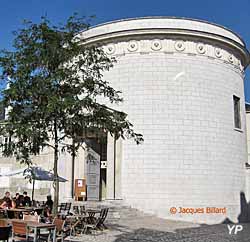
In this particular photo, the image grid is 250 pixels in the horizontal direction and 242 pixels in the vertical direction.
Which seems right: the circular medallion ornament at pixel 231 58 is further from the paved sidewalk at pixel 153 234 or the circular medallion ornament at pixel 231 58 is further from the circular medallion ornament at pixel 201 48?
the paved sidewalk at pixel 153 234

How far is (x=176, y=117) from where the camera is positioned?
19.1 m

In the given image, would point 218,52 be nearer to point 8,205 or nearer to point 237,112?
point 237,112

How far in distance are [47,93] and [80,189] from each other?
10987 mm

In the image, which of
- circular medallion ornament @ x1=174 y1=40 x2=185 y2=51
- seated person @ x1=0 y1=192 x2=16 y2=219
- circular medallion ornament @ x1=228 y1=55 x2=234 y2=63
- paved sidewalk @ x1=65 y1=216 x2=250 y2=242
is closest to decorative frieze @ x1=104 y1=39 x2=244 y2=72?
circular medallion ornament @ x1=174 y1=40 x2=185 y2=51

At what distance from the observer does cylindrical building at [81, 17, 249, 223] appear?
1864 centimetres

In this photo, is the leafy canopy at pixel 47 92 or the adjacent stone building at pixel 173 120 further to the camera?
the adjacent stone building at pixel 173 120

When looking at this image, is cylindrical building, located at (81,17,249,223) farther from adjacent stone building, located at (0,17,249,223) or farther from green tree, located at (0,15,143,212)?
green tree, located at (0,15,143,212)

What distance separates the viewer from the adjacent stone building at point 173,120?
18656mm

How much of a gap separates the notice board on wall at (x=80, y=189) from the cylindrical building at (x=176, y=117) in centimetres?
196

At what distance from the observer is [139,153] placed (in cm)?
1880

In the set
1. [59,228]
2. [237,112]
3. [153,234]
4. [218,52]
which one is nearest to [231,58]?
[218,52]

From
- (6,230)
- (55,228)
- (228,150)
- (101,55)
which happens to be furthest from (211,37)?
(6,230)

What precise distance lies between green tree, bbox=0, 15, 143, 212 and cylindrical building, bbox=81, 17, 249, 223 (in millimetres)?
8008

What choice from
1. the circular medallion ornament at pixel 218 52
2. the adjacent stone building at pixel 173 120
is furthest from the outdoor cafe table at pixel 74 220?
the circular medallion ornament at pixel 218 52
